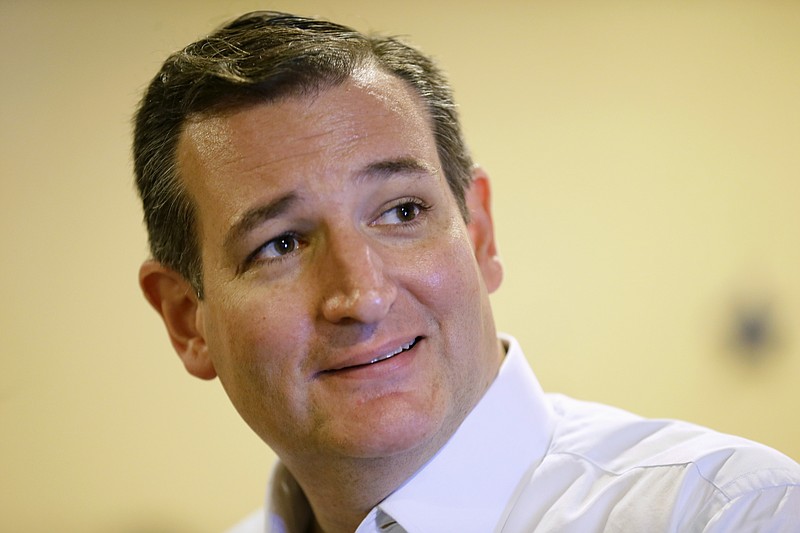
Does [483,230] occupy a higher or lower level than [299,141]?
lower

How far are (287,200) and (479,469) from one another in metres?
0.47

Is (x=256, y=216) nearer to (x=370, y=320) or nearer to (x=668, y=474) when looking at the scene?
(x=370, y=320)

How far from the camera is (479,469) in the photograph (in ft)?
4.26

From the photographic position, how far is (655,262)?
7.91 ft

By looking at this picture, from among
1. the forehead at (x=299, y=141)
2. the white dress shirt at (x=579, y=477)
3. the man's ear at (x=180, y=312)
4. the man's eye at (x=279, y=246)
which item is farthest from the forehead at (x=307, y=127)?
the white dress shirt at (x=579, y=477)

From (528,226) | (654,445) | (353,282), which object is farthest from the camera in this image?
(528,226)

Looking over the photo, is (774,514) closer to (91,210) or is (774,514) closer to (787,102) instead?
(787,102)

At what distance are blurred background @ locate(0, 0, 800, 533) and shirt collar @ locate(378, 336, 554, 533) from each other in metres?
1.12

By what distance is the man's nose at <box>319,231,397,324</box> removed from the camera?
3.77ft

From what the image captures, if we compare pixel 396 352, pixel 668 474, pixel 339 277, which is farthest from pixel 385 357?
pixel 668 474

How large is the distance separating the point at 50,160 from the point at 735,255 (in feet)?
5.98

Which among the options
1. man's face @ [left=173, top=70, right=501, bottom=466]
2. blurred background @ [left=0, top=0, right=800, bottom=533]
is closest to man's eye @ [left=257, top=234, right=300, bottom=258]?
man's face @ [left=173, top=70, right=501, bottom=466]

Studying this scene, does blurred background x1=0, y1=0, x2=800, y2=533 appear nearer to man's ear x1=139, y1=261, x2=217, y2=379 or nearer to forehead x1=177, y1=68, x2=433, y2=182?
man's ear x1=139, y1=261, x2=217, y2=379

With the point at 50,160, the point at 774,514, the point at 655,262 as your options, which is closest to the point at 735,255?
the point at 655,262
